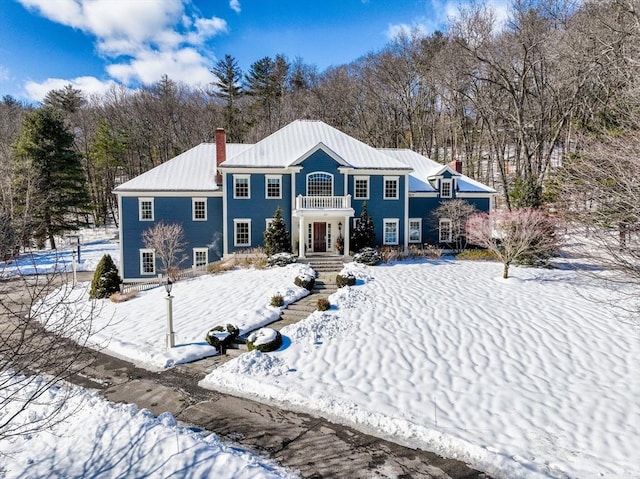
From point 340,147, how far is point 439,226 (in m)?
8.95

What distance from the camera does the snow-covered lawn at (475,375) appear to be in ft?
24.0

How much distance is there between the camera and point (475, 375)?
32.9 feet

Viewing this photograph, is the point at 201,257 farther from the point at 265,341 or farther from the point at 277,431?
the point at 277,431

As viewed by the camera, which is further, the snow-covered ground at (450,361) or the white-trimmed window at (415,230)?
the white-trimmed window at (415,230)

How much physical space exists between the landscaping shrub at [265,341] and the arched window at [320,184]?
13.0m

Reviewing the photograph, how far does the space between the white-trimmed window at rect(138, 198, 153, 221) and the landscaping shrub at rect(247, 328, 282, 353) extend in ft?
49.7

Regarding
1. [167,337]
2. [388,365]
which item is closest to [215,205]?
[167,337]

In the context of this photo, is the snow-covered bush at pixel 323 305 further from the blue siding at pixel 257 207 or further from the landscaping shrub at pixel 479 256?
the landscaping shrub at pixel 479 256

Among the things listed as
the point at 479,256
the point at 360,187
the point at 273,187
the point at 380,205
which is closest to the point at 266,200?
the point at 273,187

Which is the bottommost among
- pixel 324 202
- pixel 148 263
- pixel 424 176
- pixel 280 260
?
pixel 148 263

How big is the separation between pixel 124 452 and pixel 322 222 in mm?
18079

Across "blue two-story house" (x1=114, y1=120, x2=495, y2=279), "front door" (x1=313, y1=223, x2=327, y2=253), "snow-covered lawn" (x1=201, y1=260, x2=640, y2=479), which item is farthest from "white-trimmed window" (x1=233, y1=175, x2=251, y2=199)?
"snow-covered lawn" (x1=201, y1=260, x2=640, y2=479)

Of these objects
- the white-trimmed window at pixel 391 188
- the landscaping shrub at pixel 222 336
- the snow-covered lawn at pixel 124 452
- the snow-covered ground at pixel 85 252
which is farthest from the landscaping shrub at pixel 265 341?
the snow-covered ground at pixel 85 252

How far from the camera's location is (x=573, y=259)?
21.5 meters
